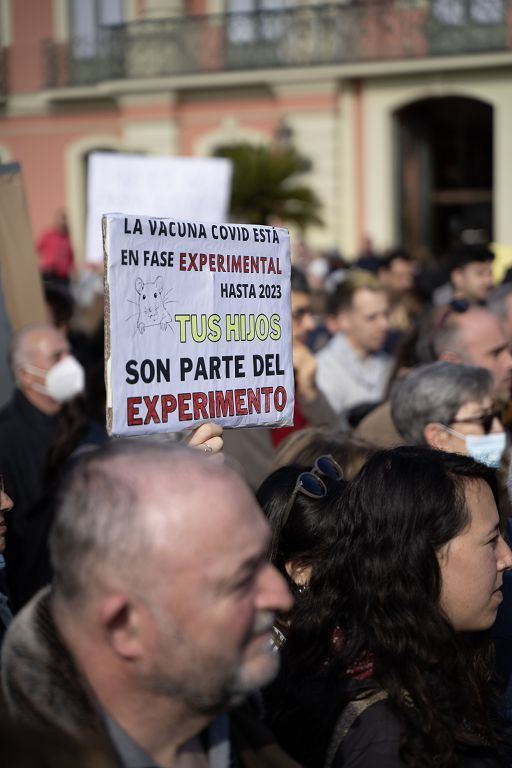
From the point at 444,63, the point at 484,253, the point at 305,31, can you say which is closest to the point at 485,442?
the point at 484,253

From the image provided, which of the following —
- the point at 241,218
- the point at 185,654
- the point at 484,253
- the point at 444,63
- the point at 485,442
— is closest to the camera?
the point at 185,654

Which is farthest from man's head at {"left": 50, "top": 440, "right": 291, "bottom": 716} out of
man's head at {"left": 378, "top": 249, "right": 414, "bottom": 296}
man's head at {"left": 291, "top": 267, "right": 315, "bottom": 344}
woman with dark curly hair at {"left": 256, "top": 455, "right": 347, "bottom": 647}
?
man's head at {"left": 378, "top": 249, "right": 414, "bottom": 296}

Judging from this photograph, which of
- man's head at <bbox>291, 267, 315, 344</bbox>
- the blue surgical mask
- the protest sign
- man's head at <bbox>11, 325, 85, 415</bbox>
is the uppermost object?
the protest sign

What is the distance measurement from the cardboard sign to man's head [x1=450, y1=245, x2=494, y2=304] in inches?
177

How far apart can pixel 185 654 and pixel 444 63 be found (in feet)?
69.0

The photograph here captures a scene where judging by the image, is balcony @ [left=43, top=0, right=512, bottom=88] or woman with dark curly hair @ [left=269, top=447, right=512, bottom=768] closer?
woman with dark curly hair @ [left=269, top=447, right=512, bottom=768]

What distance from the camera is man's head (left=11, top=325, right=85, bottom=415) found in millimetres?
5051

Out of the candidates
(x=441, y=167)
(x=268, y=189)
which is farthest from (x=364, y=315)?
(x=441, y=167)

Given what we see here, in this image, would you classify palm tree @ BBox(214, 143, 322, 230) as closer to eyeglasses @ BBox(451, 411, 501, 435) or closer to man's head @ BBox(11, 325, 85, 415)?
man's head @ BBox(11, 325, 85, 415)

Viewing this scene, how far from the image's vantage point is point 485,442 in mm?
4090

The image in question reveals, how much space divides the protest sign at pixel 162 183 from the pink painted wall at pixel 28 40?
64.2ft

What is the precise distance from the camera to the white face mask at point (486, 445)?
4039 millimetres

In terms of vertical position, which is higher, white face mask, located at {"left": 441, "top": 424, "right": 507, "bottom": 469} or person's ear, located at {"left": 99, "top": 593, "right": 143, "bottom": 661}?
person's ear, located at {"left": 99, "top": 593, "right": 143, "bottom": 661}

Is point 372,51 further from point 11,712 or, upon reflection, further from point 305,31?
point 11,712
